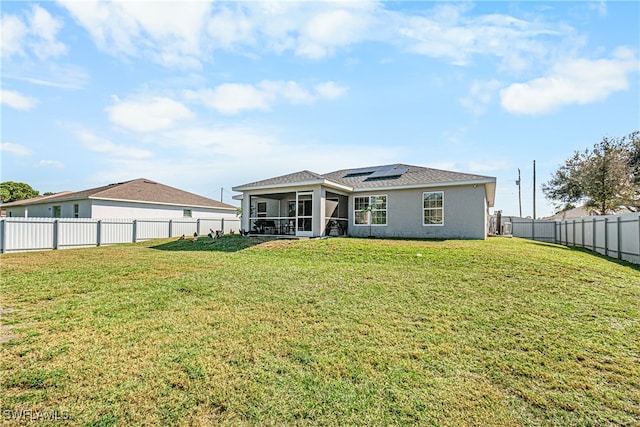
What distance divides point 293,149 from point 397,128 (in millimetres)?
5916

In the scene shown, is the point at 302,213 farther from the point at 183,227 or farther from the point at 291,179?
the point at 183,227

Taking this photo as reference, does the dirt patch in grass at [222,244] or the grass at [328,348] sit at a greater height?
the dirt patch in grass at [222,244]

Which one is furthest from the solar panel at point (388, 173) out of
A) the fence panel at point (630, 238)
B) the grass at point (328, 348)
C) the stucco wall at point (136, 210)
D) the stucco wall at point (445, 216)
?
the stucco wall at point (136, 210)

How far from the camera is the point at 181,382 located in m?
3.17

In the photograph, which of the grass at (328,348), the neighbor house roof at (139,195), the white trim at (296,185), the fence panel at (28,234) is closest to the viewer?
the grass at (328,348)

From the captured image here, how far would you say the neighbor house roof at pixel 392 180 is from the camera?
1374 centimetres

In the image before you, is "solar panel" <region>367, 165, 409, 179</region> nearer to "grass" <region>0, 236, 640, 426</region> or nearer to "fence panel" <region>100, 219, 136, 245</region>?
"grass" <region>0, 236, 640, 426</region>

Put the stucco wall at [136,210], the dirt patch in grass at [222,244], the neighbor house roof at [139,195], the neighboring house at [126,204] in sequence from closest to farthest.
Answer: the dirt patch in grass at [222,244], the stucco wall at [136,210], the neighboring house at [126,204], the neighbor house roof at [139,195]

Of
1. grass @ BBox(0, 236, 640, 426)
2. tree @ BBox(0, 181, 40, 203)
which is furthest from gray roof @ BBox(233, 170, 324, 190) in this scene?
tree @ BBox(0, 181, 40, 203)

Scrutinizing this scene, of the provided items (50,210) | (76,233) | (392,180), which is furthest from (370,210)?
(50,210)

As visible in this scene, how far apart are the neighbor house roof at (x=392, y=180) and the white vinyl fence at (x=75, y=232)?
24.3 feet

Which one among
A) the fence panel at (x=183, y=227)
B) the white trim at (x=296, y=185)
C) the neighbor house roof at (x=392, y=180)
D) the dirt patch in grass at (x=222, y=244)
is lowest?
the dirt patch in grass at (x=222, y=244)

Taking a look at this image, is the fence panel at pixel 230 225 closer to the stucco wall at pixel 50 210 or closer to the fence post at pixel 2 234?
the stucco wall at pixel 50 210

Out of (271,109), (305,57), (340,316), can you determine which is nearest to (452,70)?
(305,57)
